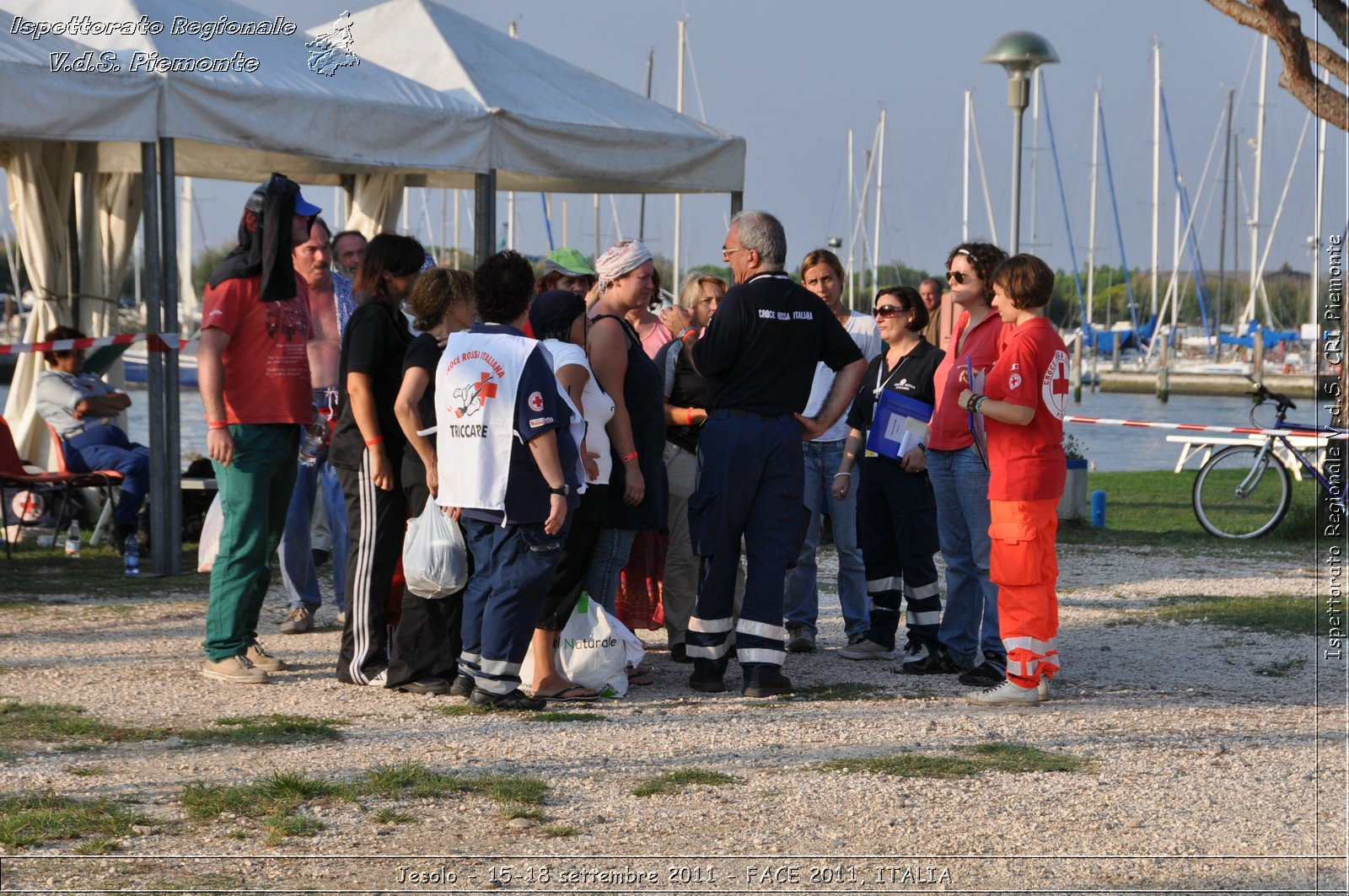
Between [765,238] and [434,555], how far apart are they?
185cm

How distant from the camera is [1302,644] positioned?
739 cm

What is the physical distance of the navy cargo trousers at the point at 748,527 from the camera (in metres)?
5.86

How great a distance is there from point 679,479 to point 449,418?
155cm

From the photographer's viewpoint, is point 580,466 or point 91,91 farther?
point 91,91

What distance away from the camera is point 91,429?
923 cm

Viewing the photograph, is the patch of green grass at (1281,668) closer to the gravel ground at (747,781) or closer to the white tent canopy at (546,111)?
the gravel ground at (747,781)

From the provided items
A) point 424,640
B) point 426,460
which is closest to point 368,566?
point 424,640

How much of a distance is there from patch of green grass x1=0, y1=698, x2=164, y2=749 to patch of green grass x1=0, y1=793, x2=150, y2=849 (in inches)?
29.6

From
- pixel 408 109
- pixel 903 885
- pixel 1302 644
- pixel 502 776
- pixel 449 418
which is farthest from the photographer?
pixel 408 109

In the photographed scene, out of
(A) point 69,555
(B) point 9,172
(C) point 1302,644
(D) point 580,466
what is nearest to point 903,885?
(D) point 580,466

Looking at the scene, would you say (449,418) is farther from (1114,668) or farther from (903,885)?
(1114,668)

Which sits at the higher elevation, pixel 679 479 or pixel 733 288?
pixel 733 288

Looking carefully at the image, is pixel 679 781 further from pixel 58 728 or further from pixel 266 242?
pixel 266 242

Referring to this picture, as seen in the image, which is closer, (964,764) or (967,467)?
(964,764)
